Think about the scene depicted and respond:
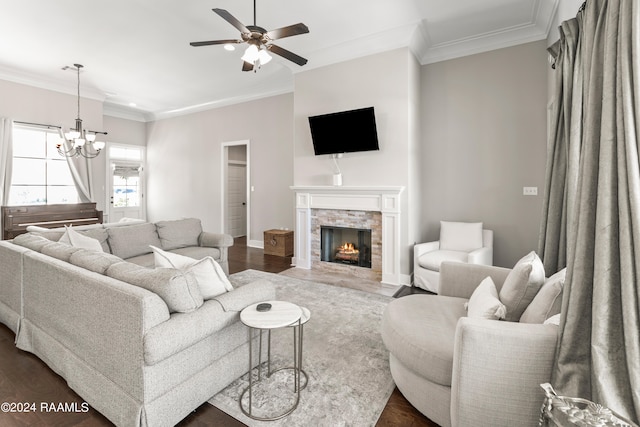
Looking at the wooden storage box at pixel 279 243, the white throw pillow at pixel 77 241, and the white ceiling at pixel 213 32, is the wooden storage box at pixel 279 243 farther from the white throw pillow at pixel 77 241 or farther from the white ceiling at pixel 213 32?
the white throw pillow at pixel 77 241

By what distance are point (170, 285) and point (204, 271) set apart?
0.31 m

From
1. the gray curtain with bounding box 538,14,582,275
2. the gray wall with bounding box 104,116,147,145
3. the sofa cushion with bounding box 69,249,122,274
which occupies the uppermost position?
the gray wall with bounding box 104,116,147,145

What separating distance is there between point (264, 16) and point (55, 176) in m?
5.41

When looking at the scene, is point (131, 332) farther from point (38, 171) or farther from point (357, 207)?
point (38, 171)

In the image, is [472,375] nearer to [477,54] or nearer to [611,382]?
[611,382]

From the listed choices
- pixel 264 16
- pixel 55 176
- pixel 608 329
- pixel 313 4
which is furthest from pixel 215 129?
pixel 608 329

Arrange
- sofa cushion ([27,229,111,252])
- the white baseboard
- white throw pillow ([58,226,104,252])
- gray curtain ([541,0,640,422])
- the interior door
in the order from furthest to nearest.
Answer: the interior door → the white baseboard → sofa cushion ([27,229,111,252]) → white throw pillow ([58,226,104,252]) → gray curtain ([541,0,640,422])

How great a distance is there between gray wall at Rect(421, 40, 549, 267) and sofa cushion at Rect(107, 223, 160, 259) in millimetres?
3835

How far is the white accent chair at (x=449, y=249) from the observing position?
3725 mm

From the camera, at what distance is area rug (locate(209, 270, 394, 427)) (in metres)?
1.74

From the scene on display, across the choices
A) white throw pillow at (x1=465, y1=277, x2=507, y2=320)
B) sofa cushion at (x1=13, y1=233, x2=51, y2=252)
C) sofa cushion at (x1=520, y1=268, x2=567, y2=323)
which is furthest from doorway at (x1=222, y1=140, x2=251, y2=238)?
sofa cushion at (x1=520, y1=268, x2=567, y2=323)

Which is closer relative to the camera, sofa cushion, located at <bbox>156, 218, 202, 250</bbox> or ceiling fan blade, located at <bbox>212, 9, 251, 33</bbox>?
ceiling fan blade, located at <bbox>212, 9, 251, 33</bbox>

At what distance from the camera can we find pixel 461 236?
13.3 ft

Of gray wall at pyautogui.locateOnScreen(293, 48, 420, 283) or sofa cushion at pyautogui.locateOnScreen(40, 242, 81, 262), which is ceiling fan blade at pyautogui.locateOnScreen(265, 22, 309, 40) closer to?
gray wall at pyautogui.locateOnScreen(293, 48, 420, 283)
